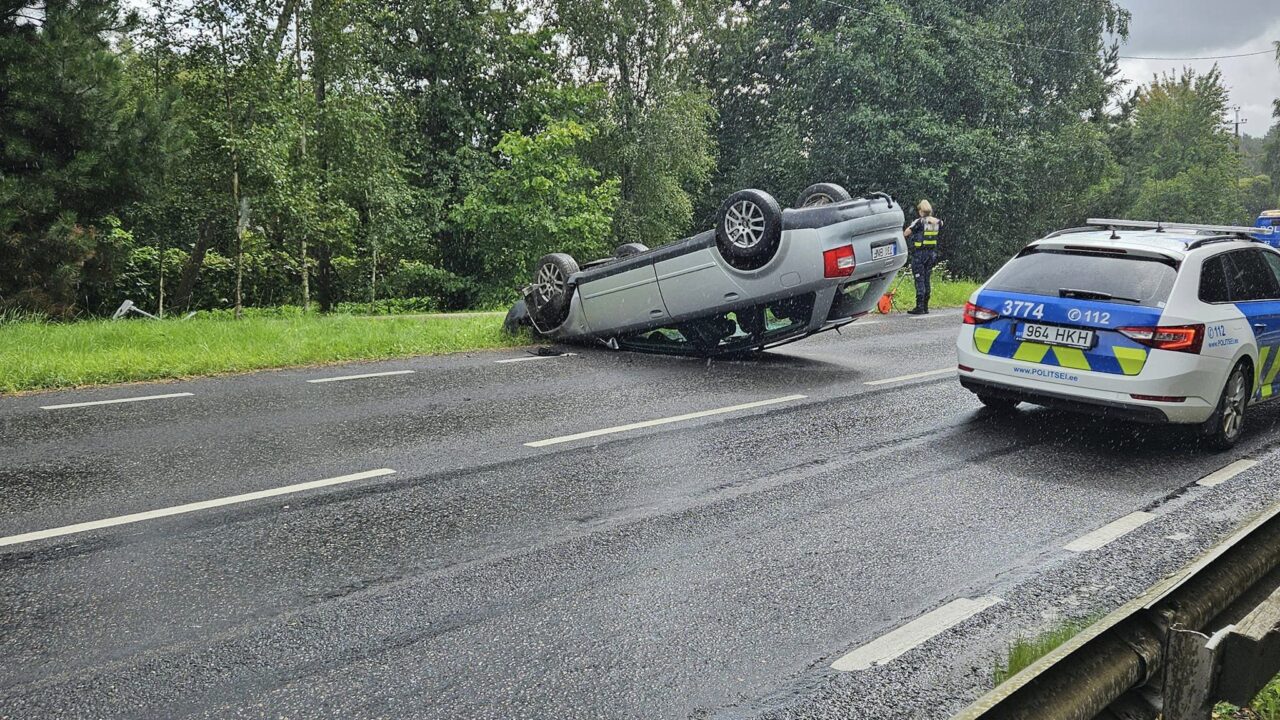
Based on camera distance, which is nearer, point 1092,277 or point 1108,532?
point 1108,532

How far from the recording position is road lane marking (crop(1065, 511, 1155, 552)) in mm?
4707

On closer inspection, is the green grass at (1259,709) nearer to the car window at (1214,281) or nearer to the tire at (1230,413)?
the tire at (1230,413)

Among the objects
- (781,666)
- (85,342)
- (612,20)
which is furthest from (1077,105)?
(781,666)

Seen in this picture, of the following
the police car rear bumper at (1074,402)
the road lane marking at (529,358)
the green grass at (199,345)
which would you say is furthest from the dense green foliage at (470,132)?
the police car rear bumper at (1074,402)

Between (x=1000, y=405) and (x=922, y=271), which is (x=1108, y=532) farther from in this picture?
(x=922, y=271)

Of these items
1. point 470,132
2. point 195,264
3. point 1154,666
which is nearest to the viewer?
point 1154,666

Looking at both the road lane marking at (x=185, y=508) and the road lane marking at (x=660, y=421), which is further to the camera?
the road lane marking at (x=660, y=421)

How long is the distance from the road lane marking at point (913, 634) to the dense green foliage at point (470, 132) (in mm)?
12550

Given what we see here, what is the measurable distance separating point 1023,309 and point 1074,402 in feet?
2.57

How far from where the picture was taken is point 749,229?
984 centimetres

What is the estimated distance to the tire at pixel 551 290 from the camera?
11.8 meters

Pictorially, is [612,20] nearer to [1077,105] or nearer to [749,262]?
[1077,105]

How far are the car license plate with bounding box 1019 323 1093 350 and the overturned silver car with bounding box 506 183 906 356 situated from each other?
2.89 m

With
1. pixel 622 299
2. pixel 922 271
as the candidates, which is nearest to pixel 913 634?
pixel 622 299
